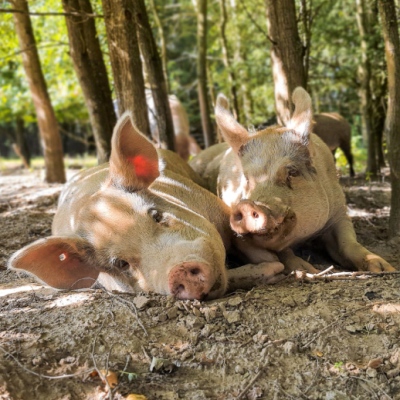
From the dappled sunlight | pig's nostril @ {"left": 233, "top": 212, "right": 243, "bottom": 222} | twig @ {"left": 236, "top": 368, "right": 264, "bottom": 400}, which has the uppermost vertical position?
pig's nostril @ {"left": 233, "top": 212, "right": 243, "bottom": 222}

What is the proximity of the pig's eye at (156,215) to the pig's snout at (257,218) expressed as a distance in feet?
2.12

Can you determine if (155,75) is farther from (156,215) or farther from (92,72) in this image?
(156,215)

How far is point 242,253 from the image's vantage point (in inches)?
197

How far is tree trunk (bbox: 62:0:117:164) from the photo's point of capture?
27.6 feet

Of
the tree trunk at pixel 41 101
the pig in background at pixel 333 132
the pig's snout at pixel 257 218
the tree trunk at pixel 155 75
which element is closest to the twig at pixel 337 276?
the pig's snout at pixel 257 218

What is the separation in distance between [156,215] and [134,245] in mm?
324

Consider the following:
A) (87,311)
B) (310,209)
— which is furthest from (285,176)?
(87,311)

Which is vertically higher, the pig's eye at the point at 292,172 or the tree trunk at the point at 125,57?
the tree trunk at the point at 125,57

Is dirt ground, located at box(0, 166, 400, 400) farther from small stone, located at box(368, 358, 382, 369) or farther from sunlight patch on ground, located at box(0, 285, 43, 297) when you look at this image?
sunlight patch on ground, located at box(0, 285, 43, 297)

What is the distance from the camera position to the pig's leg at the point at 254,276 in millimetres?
4352

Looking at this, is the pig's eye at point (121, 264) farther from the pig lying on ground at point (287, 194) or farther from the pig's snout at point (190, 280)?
the pig lying on ground at point (287, 194)

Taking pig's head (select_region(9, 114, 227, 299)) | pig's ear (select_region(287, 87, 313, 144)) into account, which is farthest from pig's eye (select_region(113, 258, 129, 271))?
pig's ear (select_region(287, 87, 313, 144))

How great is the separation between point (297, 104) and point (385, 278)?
2157mm

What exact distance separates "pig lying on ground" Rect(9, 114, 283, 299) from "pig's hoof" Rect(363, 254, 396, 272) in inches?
32.9
